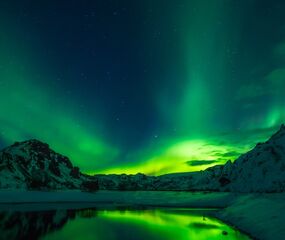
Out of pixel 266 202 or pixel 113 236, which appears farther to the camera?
pixel 266 202

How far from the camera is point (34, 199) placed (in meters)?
87.0

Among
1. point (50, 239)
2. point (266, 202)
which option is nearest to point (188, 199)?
point (266, 202)

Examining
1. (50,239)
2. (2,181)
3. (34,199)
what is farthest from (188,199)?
(2,181)

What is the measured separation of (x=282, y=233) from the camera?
81.7 feet

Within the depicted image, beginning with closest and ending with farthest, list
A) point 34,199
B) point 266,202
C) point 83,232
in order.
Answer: point 83,232 < point 266,202 < point 34,199

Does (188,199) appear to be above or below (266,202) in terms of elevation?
above

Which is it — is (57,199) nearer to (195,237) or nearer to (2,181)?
(195,237)

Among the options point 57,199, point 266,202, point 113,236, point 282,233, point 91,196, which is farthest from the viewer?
point 91,196

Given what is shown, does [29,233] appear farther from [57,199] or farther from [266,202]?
[57,199]

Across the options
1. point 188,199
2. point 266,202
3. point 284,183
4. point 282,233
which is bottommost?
point 282,233

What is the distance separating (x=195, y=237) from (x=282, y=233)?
25.3ft

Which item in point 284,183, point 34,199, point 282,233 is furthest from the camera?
point 284,183

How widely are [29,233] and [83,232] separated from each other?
16.8ft

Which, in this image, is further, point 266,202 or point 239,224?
point 266,202
